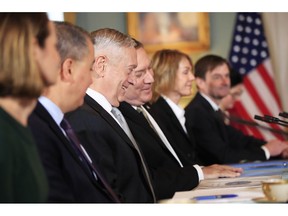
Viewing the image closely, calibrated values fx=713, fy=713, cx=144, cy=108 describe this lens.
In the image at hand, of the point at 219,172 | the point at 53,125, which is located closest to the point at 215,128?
the point at 219,172

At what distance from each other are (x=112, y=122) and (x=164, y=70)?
149 cm

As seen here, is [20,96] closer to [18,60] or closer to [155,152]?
[18,60]

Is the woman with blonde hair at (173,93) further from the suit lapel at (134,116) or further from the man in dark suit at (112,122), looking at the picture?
the man in dark suit at (112,122)

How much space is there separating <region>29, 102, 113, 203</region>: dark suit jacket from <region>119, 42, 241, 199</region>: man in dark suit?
0.72 m

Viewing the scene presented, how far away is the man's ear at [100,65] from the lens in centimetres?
244

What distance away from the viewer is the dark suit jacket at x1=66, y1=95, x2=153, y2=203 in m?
2.19

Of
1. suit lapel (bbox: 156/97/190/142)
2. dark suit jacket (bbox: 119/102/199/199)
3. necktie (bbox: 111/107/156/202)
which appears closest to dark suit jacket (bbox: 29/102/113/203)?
necktie (bbox: 111/107/156/202)

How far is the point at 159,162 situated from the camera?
2830mm

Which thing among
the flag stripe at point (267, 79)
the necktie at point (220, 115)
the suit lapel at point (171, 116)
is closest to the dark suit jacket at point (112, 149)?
the suit lapel at point (171, 116)
